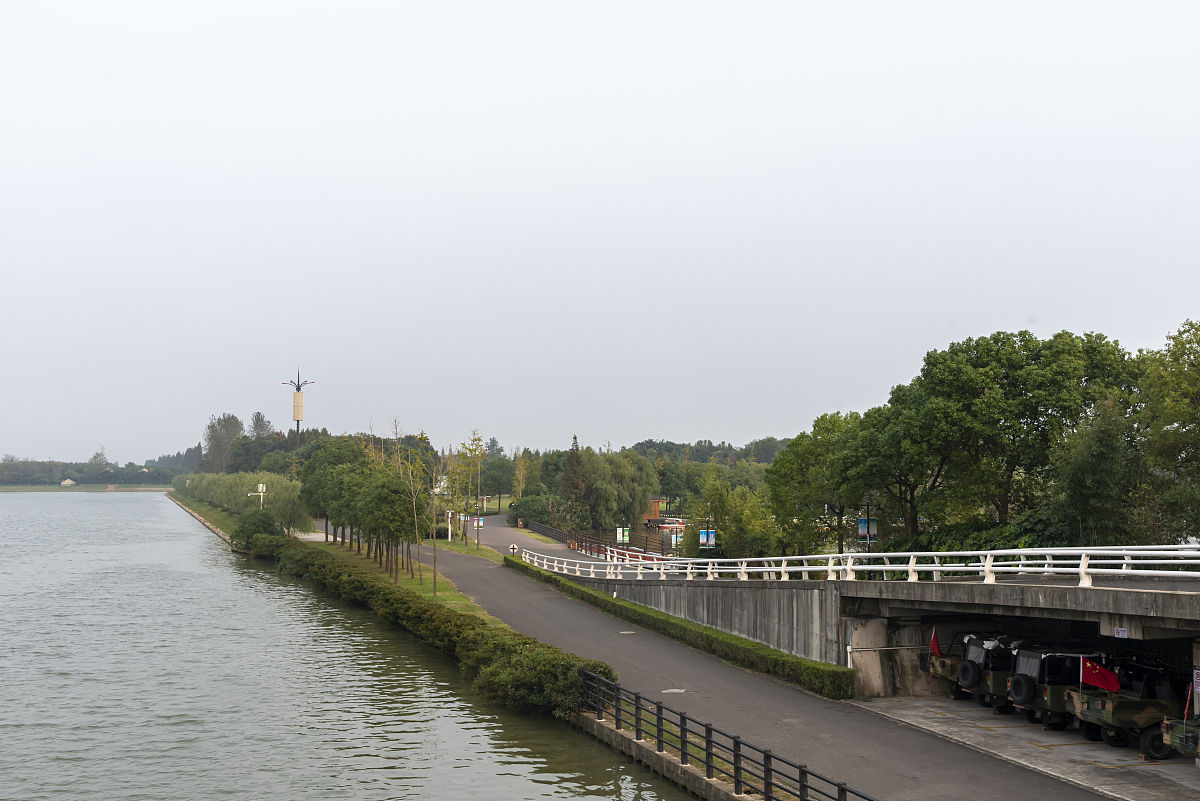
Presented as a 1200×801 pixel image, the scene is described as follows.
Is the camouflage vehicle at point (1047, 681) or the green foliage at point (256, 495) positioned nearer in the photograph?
the camouflage vehicle at point (1047, 681)

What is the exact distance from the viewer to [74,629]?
4212cm

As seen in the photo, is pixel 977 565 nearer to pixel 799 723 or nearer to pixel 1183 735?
pixel 1183 735

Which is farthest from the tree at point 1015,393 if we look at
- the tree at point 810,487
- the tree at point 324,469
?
the tree at point 324,469

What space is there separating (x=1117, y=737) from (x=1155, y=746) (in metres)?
1.14

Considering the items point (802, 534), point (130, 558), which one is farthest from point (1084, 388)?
point (130, 558)

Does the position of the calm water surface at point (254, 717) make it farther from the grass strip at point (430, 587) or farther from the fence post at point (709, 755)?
the grass strip at point (430, 587)

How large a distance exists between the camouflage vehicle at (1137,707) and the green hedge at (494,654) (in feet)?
38.2

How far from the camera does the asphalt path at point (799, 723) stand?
57.5 ft

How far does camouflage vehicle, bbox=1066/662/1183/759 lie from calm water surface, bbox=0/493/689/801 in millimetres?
9101

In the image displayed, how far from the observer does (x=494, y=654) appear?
29000 mm

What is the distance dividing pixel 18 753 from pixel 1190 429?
1426 inches

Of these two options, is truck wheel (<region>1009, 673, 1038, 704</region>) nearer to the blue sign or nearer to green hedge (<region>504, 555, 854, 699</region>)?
green hedge (<region>504, 555, 854, 699</region>)

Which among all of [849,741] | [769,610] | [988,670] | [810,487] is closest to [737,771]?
[849,741]

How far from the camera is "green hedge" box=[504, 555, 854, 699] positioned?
2527cm
